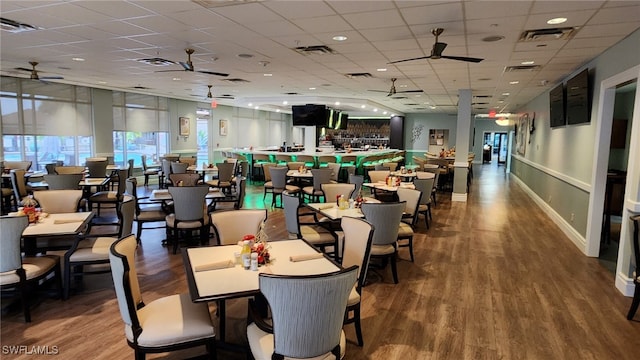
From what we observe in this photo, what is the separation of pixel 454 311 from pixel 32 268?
4080 mm

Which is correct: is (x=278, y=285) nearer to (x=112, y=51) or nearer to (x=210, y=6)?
(x=210, y=6)

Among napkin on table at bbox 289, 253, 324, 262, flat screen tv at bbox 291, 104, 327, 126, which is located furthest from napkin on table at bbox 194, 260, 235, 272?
flat screen tv at bbox 291, 104, 327, 126

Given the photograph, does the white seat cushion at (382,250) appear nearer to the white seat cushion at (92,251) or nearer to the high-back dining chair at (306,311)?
the high-back dining chair at (306,311)

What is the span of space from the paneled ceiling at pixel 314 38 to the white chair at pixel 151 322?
2.71 meters

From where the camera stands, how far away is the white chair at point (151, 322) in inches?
91.6

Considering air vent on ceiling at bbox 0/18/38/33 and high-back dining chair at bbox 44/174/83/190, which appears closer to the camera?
air vent on ceiling at bbox 0/18/38/33

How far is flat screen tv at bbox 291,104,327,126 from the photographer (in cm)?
1396

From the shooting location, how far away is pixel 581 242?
6109 millimetres

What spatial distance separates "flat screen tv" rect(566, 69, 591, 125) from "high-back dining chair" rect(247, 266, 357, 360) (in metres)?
5.86

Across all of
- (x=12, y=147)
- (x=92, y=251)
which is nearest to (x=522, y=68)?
(x=92, y=251)

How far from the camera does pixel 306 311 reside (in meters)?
2.00

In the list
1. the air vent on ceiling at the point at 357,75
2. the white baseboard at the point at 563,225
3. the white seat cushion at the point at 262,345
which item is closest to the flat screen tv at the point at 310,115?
the air vent on ceiling at the point at 357,75

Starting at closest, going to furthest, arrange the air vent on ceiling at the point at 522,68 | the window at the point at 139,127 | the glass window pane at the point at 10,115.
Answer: the air vent on ceiling at the point at 522,68, the glass window pane at the point at 10,115, the window at the point at 139,127

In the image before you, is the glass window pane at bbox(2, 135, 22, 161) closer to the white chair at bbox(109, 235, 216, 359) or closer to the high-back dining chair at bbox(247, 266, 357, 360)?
the white chair at bbox(109, 235, 216, 359)
